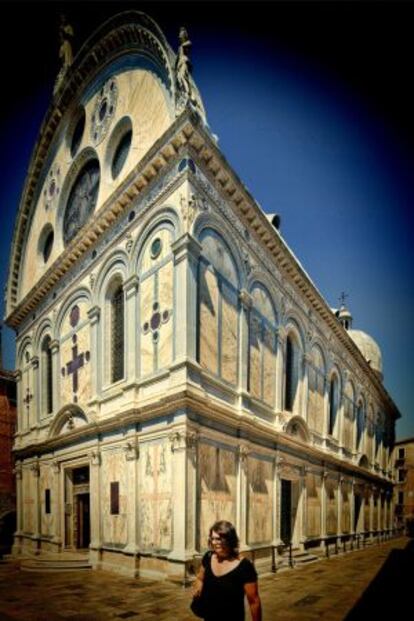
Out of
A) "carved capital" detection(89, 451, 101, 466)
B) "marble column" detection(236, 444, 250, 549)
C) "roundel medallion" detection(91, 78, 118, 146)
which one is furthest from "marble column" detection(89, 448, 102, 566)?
"roundel medallion" detection(91, 78, 118, 146)

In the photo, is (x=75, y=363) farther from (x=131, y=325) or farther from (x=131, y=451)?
(x=131, y=451)

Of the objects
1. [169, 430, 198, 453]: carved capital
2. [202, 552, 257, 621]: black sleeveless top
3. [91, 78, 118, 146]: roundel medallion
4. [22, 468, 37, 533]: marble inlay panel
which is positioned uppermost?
[91, 78, 118, 146]: roundel medallion

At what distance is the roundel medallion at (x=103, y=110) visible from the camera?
14.9m

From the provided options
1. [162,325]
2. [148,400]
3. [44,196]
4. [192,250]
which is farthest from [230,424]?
[44,196]

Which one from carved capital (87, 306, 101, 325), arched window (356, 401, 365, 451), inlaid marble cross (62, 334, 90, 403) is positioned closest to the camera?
carved capital (87, 306, 101, 325)

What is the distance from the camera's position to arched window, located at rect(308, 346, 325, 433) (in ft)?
59.8

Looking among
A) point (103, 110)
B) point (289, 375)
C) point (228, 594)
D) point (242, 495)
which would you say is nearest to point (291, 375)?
point (289, 375)

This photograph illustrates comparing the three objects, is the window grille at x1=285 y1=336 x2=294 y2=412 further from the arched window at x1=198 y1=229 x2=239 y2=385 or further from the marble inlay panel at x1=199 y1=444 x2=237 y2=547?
the marble inlay panel at x1=199 y1=444 x2=237 y2=547

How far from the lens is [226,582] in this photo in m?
3.11

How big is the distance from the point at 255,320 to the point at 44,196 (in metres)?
12.9

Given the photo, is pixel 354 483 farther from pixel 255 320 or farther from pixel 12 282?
pixel 12 282

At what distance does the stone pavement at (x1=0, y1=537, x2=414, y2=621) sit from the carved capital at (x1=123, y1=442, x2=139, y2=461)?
2.81 meters

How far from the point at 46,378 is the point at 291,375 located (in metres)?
10.9

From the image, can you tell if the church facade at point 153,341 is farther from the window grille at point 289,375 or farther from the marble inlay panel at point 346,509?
the marble inlay panel at point 346,509
